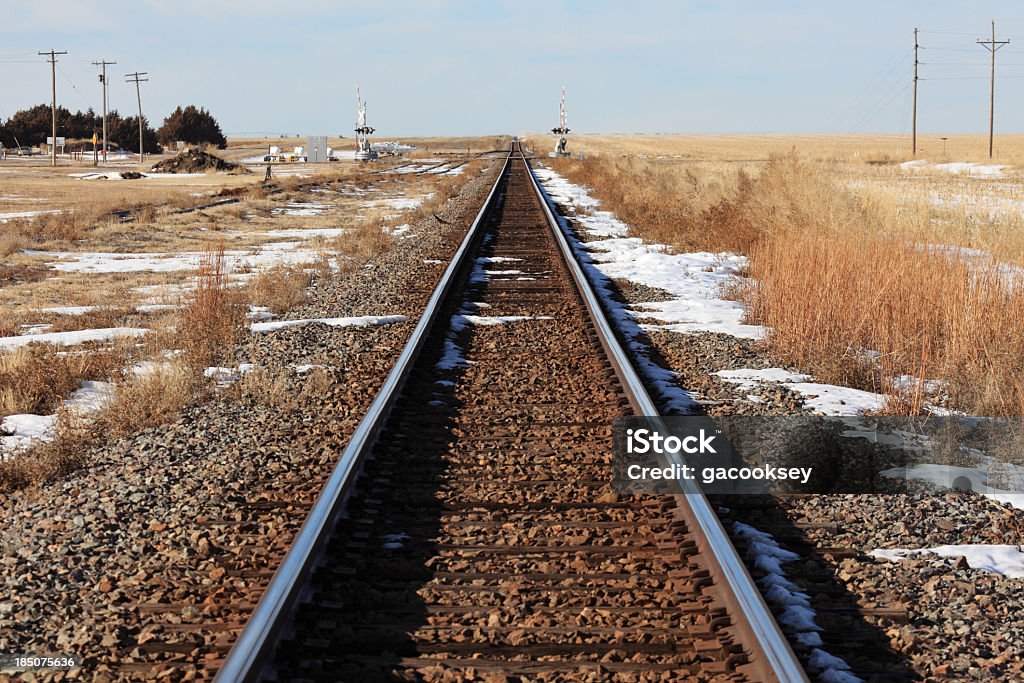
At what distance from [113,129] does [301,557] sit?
355 ft

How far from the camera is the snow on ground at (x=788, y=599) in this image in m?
3.48

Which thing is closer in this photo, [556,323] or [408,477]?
[408,477]

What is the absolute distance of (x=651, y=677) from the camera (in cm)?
344

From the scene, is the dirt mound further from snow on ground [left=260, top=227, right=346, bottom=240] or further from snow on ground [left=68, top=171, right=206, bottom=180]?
snow on ground [left=260, top=227, right=346, bottom=240]

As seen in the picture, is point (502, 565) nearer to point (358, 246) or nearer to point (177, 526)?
point (177, 526)

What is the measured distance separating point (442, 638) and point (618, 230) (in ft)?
56.3

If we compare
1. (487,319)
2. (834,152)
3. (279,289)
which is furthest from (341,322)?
(834,152)

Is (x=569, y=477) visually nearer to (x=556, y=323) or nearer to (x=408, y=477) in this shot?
(x=408, y=477)

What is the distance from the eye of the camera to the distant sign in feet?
245

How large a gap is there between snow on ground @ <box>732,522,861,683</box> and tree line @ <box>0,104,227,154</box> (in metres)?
102

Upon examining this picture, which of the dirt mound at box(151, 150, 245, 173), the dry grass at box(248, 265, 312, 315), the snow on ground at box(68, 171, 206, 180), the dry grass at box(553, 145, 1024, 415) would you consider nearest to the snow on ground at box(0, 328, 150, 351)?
the dry grass at box(248, 265, 312, 315)

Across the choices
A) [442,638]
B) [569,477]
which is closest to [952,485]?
[569,477]

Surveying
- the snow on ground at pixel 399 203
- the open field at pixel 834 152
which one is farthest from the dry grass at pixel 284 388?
the snow on ground at pixel 399 203

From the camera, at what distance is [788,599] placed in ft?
13.1
